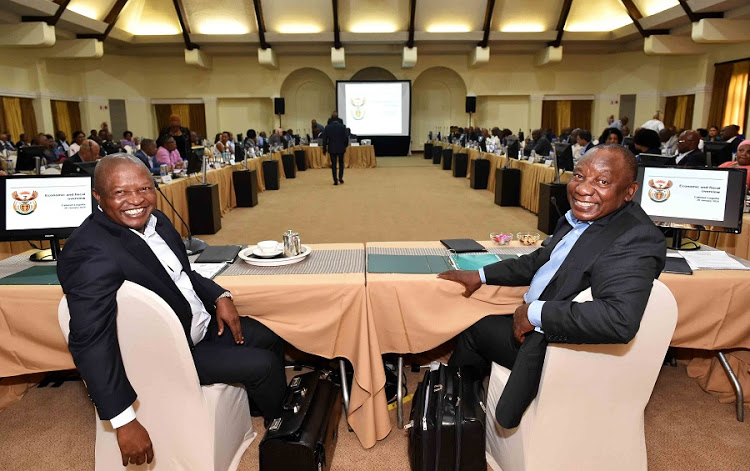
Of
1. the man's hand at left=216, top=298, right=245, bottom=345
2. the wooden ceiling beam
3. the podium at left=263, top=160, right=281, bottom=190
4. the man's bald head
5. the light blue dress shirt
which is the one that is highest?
the wooden ceiling beam

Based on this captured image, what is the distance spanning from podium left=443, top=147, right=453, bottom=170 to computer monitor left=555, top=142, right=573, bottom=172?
6.53 metres

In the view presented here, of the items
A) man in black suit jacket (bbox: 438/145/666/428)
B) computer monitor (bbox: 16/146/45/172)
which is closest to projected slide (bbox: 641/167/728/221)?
man in black suit jacket (bbox: 438/145/666/428)

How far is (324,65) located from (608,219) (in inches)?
612

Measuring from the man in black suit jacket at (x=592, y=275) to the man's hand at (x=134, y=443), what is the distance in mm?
1043

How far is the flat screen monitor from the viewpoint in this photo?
4508mm

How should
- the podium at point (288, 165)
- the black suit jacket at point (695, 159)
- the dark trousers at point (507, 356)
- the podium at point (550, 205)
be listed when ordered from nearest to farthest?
the dark trousers at point (507, 356) → the black suit jacket at point (695, 159) → the podium at point (550, 205) → the podium at point (288, 165)

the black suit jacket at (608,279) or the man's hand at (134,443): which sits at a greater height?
the black suit jacket at (608,279)

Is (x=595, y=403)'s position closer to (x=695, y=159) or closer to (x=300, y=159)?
(x=695, y=159)

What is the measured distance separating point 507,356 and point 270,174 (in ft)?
26.0

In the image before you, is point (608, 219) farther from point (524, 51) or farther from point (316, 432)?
point (524, 51)

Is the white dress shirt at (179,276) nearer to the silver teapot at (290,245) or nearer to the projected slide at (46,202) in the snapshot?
the silver teapot at (290,245)

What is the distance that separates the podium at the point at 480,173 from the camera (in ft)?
29.7

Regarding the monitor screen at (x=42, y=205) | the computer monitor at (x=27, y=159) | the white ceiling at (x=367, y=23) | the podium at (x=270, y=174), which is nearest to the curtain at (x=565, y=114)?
the white ceiling at (x=367, y=23)

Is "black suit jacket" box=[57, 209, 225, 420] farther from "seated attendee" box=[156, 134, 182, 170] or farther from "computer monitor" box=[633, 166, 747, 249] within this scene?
"seated attendee" box=[156, 134, 182, 170]
